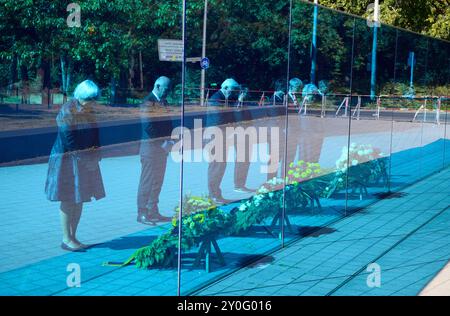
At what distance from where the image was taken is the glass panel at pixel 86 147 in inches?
124

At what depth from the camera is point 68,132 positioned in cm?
331

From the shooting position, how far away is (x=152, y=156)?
3.97 m

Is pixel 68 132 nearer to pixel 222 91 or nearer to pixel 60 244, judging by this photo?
pixel 60 244

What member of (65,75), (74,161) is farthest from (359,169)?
(65,75)

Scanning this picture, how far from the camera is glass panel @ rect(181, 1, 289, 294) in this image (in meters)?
4.31

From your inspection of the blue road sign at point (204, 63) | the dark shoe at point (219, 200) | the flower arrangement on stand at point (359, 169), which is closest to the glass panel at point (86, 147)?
the blue road sign at point (204, 63)

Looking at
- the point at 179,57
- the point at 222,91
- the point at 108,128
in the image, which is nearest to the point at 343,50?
the point at 222,91

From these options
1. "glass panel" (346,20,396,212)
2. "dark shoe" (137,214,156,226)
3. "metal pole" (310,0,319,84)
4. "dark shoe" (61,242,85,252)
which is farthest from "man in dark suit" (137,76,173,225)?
"glass panel" (346,20,396,212)

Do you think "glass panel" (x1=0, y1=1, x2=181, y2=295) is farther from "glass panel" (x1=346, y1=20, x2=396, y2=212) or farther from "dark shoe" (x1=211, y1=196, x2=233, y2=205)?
"glass panel" (x1=346, y1=20, x2=396, y2=212)

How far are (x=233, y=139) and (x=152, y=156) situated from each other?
0.99 meters

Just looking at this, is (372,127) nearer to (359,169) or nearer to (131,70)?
(359,169)

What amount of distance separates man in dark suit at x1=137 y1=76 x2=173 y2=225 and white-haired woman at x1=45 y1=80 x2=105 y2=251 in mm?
425

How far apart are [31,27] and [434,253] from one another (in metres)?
4.41
